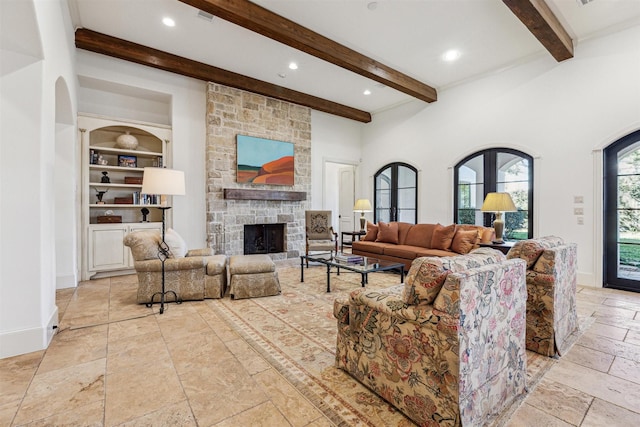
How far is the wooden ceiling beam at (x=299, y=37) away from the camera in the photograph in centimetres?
340

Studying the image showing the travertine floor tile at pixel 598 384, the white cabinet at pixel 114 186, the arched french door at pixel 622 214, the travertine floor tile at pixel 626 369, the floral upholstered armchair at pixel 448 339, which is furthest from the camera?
the white cabinet at pixel 114 186

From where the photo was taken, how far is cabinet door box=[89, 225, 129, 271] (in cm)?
453

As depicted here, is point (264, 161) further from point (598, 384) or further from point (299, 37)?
point (598, 384)

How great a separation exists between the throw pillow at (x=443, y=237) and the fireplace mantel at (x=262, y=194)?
300cm

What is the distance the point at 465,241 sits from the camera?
442cm

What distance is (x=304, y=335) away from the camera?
258 cm

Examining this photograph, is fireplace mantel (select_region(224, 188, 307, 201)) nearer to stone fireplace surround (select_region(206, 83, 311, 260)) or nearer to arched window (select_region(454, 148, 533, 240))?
stone fireplace surround (select_region(206, 83, 311, 260))

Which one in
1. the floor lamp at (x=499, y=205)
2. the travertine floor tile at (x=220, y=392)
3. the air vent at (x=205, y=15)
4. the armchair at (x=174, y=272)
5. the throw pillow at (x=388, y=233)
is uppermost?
the air vent at (x=205, y=15)

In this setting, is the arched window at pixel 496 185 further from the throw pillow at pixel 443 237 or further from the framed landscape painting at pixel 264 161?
the framed landscape painting at pixel 264 161

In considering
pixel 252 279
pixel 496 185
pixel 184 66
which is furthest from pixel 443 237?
pixel 184 66

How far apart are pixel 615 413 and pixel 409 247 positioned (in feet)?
11.3

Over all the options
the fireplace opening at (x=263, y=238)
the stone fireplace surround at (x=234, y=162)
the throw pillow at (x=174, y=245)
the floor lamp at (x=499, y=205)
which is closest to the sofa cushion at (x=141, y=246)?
the throw pillow at (x=174, y=245)

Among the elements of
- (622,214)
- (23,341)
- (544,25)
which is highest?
(544,25)

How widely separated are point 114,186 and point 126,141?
77cm
